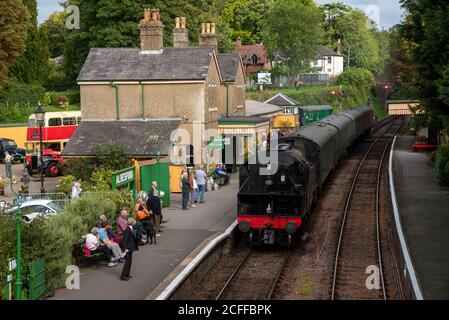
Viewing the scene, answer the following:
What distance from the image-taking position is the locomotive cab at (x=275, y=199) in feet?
62.9

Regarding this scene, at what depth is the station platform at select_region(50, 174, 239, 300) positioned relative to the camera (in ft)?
47.4

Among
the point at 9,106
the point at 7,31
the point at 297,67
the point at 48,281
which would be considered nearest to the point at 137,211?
the point at 48,281

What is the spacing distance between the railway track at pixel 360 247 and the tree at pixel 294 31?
1954 inches

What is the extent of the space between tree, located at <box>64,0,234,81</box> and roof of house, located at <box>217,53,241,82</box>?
12294 mm

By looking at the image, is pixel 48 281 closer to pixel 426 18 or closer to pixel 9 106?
pixel 426 18

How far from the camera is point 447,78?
17.7 m

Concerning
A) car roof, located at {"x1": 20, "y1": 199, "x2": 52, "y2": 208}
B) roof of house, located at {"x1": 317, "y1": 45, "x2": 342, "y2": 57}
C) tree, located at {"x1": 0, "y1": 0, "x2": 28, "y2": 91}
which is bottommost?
car roof, located at {"x1": 20, "y1": 199, "x2": 52, "y2": 208}

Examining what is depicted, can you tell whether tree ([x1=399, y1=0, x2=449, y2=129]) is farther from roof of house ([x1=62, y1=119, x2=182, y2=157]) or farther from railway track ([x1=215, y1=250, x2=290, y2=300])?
roof of house ([x1=62, y1=119, x2=182, y2=157])

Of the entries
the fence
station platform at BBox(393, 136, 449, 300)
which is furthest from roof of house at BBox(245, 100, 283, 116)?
the fence

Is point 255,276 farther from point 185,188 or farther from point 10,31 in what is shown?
point 10,31

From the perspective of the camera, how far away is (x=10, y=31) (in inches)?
1898

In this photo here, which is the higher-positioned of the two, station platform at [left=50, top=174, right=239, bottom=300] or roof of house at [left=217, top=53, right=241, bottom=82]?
roof of house at [left=217, top=53, right=241, bottom=82]

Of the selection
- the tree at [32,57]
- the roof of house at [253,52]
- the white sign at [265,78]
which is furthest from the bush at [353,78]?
the tree at [32,57]

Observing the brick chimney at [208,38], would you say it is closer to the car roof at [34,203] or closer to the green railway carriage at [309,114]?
the car roof at [34,203]
